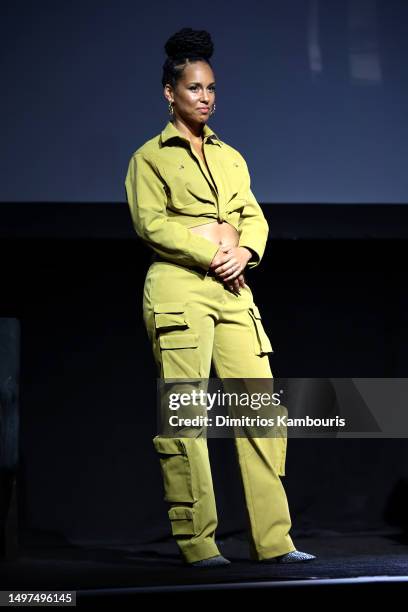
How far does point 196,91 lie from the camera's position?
115 inches

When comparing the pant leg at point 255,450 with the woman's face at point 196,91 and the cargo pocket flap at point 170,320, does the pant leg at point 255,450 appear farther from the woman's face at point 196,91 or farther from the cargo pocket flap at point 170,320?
the woman's face at point 196,91

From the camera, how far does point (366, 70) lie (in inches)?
142

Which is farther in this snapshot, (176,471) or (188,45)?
(188,45)

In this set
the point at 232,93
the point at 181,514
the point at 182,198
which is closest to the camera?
the point at 181,514

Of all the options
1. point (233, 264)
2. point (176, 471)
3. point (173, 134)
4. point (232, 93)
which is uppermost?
point (232, 93)

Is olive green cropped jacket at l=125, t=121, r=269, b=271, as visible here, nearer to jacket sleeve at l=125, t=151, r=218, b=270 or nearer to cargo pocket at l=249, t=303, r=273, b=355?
jacket sleeve at l=125, t=151, r=218, b=270

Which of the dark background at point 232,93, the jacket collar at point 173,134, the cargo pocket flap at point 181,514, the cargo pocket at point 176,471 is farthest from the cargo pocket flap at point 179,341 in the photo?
the dark background at point 232,93

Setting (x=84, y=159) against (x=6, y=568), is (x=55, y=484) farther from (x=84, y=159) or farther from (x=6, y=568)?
(x=84, y=159)

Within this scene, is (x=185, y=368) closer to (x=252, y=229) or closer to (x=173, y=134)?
(x=252, y=229)

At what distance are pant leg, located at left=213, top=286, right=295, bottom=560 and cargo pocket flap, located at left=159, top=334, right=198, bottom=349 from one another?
0.11 metres

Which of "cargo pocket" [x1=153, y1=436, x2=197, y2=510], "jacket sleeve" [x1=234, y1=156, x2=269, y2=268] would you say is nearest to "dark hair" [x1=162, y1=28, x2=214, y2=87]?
"jacket sleeve" [x1=234, y1=156, x2=269, y2=268]

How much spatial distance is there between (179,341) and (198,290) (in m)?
0.14

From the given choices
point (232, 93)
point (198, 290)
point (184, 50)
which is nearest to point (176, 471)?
point (198, 290)

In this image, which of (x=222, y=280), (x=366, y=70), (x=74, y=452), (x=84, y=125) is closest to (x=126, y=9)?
(x=84, y=125)
